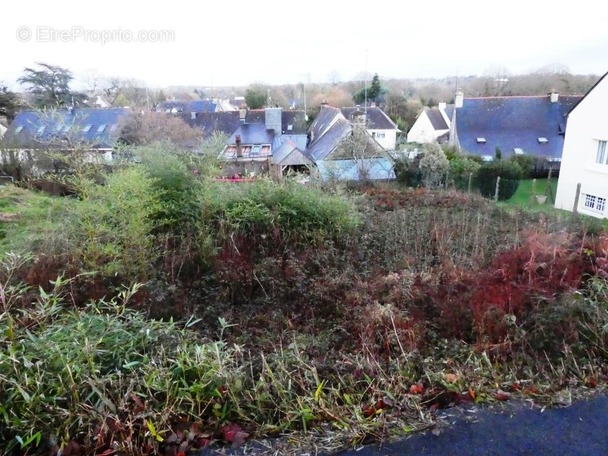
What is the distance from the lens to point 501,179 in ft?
43.0

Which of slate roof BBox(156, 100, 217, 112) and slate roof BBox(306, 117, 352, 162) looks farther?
slate roof BBox(156, 100, 217, 112)

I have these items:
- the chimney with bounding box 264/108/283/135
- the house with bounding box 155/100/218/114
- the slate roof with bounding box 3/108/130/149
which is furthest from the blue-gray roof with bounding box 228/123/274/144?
the slate roof with bounding box 3/108/130/149

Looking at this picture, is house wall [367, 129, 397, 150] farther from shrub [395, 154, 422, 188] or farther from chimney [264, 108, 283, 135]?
shrub [395, 154, 422, 188]

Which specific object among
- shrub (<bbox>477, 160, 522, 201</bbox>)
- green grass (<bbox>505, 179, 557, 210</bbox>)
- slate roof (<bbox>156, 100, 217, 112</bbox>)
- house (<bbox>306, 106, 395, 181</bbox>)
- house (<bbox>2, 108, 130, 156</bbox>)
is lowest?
green grass (<bbox>505, 179, 557, 210</bbox>)

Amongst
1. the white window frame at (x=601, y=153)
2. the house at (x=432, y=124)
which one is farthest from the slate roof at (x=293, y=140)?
the white window frame at (x=601, y=153)

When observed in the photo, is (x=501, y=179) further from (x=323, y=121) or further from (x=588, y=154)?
(x=323, y=121)

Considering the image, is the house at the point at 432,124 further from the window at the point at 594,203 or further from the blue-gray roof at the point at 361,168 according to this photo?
the blue-gray roof at the point at 361,168

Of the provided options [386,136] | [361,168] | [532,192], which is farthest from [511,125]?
[361,168]

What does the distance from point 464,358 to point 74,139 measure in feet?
11.9

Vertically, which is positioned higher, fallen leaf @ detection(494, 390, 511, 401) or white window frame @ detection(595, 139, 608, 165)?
white window frame @ detection(595, 139, 608, 165)

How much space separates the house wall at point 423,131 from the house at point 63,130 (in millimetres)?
16251

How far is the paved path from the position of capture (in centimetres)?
126

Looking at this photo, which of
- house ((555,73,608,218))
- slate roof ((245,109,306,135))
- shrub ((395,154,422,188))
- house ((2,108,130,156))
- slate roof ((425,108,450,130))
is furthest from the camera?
slate roof ((425,108,450,130))

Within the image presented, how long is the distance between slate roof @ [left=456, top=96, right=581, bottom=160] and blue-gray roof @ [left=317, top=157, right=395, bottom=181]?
31.2 feet
